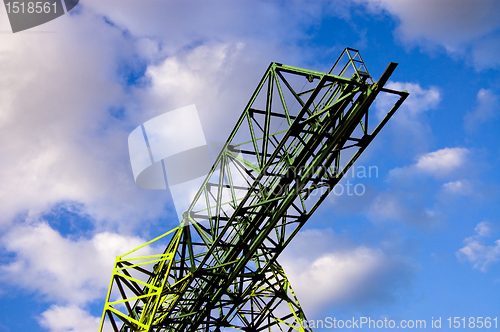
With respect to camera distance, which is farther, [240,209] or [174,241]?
[174,241]

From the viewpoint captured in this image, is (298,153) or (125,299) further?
(125,299)

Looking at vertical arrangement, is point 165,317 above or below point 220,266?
below

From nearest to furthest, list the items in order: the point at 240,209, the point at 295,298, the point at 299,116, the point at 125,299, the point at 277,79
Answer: the point at 299,116 < the point at 277,79 < the point at 240,209 < the point at 125,299 < the point at 295,298

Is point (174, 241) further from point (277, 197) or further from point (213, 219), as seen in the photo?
point (277, 197)

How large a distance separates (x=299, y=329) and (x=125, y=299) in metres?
7.13

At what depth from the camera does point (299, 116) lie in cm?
1126

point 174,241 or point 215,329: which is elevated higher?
point 174,241

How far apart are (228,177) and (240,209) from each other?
137 cm

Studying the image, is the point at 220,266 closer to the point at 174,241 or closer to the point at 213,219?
the point at 213,219

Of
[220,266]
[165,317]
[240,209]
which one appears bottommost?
[165,317]

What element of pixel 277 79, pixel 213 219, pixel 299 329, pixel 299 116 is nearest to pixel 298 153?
pixel 299 116

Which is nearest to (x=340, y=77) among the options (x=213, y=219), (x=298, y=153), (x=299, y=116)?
(x=299, y=116)

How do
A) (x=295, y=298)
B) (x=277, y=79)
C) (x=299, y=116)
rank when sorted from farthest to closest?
(x=295, y=298) < (x=277, y=79) < (x=299, y=116)

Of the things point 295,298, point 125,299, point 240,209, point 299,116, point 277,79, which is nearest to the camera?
point 299,116
